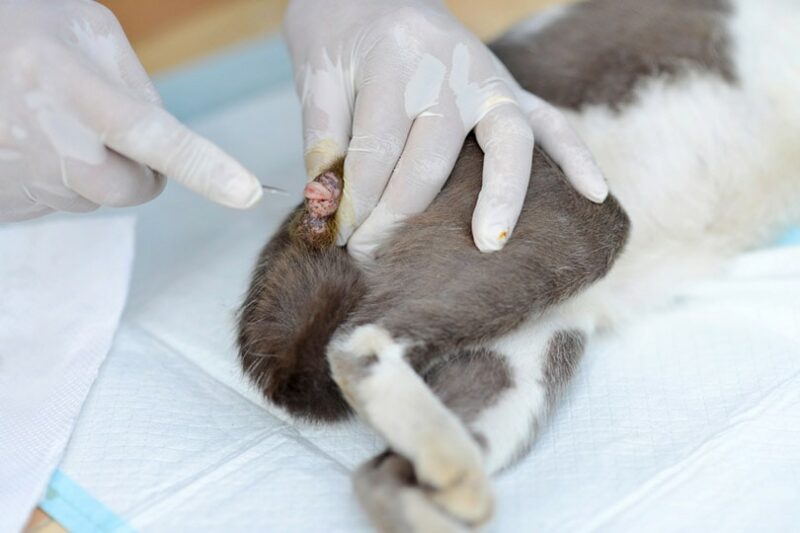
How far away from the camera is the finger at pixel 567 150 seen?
126 cm

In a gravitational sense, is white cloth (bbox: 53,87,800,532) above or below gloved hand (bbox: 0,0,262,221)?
below

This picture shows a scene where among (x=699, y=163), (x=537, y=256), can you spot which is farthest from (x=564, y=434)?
(x=699, y=163)

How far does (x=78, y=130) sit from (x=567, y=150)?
675 mm

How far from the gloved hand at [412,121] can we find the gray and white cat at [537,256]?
0.11 feet

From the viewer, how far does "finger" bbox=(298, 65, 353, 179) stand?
1252mm

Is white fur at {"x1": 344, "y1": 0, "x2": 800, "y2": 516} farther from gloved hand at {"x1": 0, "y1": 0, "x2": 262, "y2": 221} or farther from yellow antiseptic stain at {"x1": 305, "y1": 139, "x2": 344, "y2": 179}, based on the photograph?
gloved hand at {"x1": 0, "y1": 0, "x2": 262, "y2": 221}

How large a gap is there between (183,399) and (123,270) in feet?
1.09

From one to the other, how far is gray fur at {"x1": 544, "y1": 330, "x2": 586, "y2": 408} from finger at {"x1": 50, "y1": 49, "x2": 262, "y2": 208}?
0.48 metres

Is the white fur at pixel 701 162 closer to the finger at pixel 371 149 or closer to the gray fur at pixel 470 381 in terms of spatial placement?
the gray fur at pixel 470 381

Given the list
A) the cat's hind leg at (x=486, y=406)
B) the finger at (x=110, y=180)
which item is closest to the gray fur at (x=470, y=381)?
the cat's hind leg at (x=486, y=406)

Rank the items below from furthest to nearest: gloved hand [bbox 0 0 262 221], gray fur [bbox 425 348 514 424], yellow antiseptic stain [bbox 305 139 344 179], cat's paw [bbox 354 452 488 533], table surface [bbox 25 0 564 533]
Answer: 1. table surface [bbox 25 0 564 533]
2. yellow antiseptic stain [bbox 305 139 344 179]
3. gray fur [bbox 425 348 514 424]
4. gloved hand [bbox 0 0 262 221]
5. cat's paw [bbox 354 452 488 533]

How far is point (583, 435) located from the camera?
3.88 ft

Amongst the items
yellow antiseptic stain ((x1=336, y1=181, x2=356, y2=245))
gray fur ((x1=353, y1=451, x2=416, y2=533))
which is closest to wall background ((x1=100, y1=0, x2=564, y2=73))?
yellow antiseptic stain ((x1=336, y1=181, x2=356, y2=245))

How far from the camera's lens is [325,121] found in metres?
1.27
